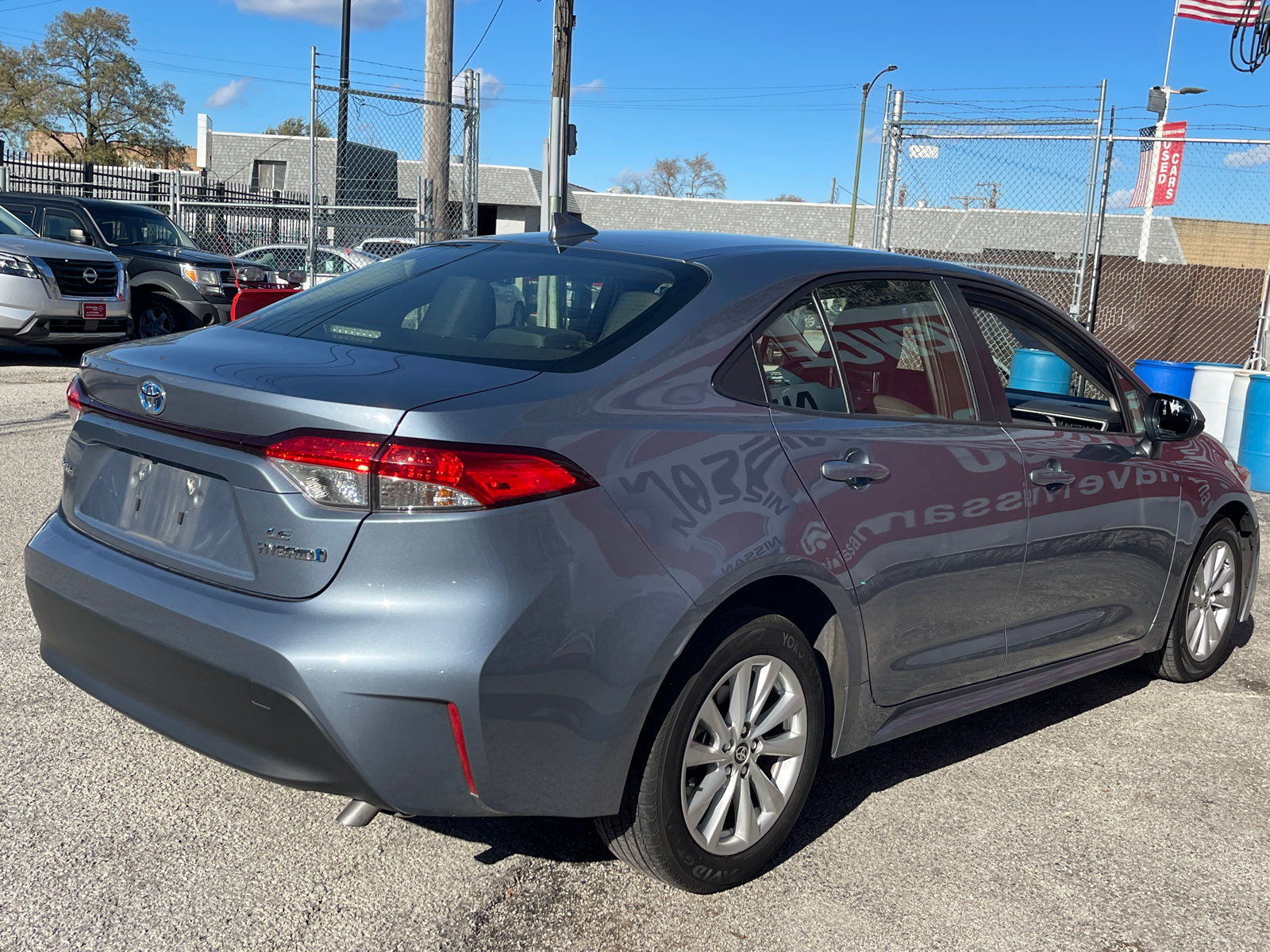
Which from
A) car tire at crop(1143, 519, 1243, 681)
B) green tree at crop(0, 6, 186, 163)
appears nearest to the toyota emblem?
car tire at crop(1143, 519, 1243, 681)

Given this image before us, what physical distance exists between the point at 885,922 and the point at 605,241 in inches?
82.0

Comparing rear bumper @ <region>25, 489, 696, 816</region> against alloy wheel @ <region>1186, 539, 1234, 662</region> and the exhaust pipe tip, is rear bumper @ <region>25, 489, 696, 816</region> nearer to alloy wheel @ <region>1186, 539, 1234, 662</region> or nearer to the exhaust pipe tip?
the exhaust pipe tip

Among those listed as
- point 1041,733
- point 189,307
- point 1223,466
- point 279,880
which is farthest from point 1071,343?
point 189,307

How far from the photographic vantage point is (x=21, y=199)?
1436 cm

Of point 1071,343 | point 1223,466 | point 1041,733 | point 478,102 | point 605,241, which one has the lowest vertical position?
point 1041,733

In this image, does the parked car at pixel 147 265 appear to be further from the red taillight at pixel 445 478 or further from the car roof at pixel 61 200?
the red taillight at pixel 445 478

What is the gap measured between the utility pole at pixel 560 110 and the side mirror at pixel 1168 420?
5.92 meters

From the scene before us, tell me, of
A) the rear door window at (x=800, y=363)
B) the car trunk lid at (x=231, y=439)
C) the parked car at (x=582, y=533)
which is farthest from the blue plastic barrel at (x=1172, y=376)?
the car trunk lid at (x=231, y=439)

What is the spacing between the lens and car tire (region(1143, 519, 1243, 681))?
4809mm

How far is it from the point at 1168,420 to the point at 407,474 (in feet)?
10.1

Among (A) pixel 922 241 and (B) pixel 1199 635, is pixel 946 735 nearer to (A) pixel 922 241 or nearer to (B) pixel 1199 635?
(B) pixel 1199 635

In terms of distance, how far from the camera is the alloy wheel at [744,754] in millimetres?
2977

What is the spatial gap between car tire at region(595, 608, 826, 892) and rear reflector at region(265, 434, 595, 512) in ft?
2.18

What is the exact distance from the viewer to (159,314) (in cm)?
1470
